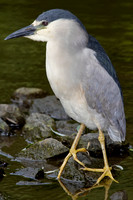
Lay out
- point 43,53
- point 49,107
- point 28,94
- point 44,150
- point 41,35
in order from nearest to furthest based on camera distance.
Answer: point 41,35 → point 44,150 → point 49,107 → point 28,94 → point 43,53

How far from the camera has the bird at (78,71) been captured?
564 cm

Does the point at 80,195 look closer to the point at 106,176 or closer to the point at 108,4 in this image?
the point at 106,176

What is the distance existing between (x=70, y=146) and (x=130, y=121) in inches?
50.3

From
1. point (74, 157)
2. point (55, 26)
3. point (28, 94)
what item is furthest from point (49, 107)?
point (55, 26)

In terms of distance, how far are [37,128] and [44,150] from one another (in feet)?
3.08

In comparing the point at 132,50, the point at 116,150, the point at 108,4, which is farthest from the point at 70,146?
the point at 108,4

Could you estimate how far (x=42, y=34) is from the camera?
5688mm

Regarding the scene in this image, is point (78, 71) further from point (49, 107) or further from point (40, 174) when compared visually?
point (49, 107)

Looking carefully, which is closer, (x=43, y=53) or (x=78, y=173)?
(x=78, y=173)

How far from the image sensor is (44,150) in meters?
6.66

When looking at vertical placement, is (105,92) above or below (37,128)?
above

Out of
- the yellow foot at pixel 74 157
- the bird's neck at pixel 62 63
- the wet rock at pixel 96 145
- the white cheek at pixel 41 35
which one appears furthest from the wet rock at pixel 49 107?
the white cheek at pixel 41 35

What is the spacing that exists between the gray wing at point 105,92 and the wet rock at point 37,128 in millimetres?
1488

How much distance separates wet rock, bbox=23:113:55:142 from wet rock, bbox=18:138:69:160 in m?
0.69
